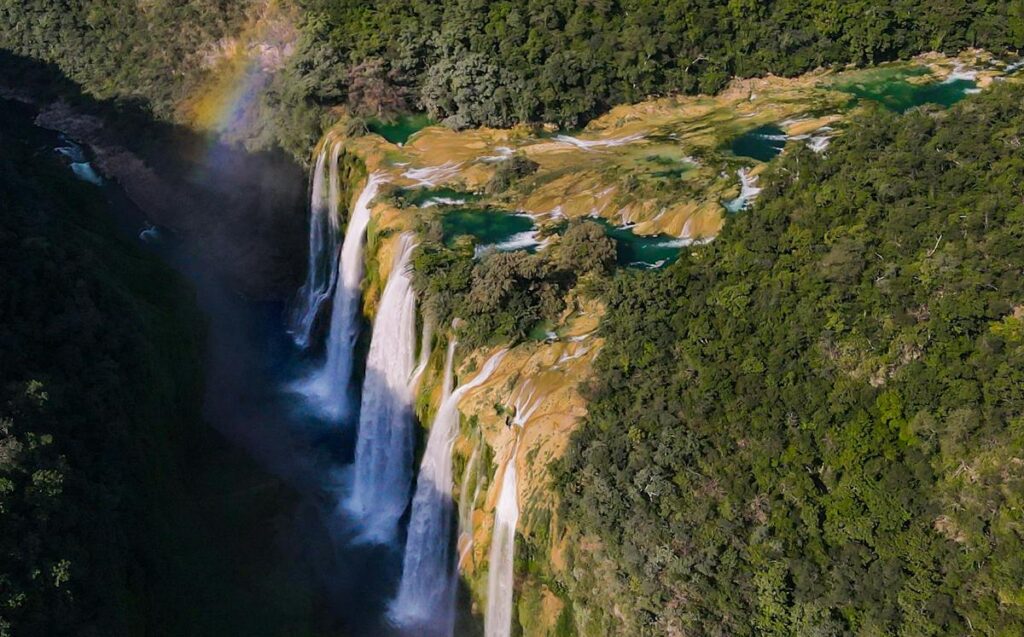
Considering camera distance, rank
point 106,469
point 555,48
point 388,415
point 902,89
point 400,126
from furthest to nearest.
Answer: point 555,48 < point 400,126 < point 902,89 < point 388,415 < point 106,469

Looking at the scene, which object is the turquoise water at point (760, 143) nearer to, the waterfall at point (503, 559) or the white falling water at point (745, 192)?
the white falling water at point (745, 192)

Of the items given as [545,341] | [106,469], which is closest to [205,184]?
[106,469]

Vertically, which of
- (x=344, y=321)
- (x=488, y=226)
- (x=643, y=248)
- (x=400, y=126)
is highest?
(x=400, y=126)

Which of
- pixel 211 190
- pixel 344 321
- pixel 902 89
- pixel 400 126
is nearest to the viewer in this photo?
pixel 344 321

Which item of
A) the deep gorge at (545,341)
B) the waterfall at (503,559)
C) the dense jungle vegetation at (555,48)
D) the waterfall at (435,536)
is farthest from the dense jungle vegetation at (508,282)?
the dense jungle vegetation at (555,48)

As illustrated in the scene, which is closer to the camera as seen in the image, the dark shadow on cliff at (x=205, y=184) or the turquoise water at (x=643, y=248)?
the turquoise water at (x=643, y=248)

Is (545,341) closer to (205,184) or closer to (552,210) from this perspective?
(552,210)

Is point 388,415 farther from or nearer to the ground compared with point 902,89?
nearer to the ground
